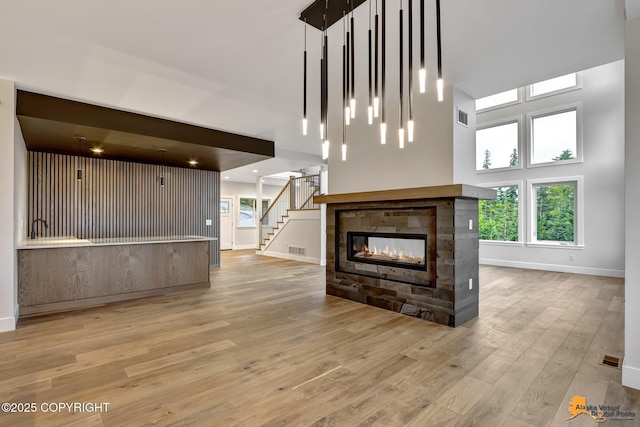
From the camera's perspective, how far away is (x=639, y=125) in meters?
2.16

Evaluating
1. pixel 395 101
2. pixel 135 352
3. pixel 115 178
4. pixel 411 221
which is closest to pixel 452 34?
pixel 395 101

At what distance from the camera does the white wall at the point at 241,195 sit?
1201 cm

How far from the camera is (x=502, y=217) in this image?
7.95 m

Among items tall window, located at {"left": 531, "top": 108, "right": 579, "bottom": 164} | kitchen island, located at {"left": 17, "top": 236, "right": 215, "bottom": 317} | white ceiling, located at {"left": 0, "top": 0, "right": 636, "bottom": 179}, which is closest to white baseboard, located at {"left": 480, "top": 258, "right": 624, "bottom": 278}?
tall window, located at {"left": 531, "top": 108, "right": 579, "bottom": 164}

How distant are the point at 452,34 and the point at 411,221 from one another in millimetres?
2130

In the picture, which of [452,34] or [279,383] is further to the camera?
[452,34]

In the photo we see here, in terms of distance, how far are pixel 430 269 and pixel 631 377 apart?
1.86 metres

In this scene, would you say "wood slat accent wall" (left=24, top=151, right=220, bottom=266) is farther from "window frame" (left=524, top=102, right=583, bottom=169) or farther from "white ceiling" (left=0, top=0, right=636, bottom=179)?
"window frame" (left=524, top=102, right=583, bottom=169)

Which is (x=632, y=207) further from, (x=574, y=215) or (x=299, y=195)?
(x=299, y=195)

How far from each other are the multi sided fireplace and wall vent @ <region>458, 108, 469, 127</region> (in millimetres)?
1511

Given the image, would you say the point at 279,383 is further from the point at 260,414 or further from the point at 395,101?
the point at 395,101

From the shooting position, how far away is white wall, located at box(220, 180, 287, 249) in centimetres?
1201

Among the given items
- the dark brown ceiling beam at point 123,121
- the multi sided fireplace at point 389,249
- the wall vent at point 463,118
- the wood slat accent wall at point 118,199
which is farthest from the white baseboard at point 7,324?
the wall vent at point 463,118

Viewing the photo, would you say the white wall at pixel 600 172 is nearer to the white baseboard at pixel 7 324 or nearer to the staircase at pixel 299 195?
the staircase at pixel 299 195
